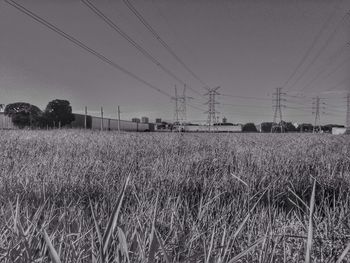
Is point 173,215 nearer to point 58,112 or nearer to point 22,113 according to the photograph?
point 22,113

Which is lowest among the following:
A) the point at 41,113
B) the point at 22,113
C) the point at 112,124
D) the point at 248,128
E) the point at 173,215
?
the point at 173,215

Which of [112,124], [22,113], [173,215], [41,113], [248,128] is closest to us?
[173,215]

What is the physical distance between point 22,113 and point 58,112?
6.89 m

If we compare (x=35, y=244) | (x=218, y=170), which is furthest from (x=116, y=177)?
(x=35, y=244)

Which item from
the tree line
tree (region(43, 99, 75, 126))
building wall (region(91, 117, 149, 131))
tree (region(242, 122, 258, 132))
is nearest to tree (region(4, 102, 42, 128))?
the tree line

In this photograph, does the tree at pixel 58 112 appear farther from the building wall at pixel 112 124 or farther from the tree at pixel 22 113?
the building wall at pixel 112 124

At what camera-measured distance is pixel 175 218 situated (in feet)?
4.48

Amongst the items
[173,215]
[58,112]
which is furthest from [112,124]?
[173,215]

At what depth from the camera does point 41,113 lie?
2276 inches

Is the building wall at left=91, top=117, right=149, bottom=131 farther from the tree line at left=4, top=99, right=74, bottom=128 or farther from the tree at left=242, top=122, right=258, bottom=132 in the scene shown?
the tree at left=242, top=122, right=258, bottom=132

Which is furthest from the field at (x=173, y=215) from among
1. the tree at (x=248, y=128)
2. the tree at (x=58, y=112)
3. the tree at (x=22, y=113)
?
the tree at (x=248, y=128)

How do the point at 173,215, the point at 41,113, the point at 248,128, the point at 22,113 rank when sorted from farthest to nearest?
the point at 248,128 → the point at 41,113 → the point at 22,113 → the point at 173,215

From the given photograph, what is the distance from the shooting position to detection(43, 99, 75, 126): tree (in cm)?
5728

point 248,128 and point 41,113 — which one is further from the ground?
point 41,113
